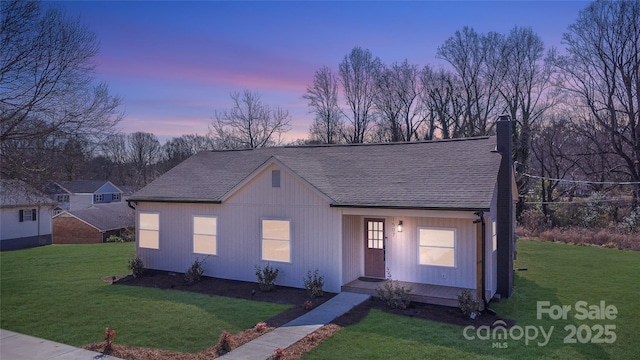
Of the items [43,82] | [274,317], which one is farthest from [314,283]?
[43,82]

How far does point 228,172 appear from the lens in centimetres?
1659

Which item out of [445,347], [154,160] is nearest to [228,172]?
[445,347]

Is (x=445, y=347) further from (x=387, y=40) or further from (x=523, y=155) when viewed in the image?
(x=523, y=155)

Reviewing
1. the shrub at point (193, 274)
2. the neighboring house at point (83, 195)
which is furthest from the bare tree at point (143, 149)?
the shrub at point (193, 274)

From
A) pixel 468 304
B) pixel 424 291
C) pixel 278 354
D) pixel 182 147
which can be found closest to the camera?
pixel 278 354

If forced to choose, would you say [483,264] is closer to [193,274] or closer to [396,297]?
[396,297]

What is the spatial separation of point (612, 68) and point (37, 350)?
3460cm

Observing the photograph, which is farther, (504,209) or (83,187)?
(83,187)

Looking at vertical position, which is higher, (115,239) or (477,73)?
(477,73)

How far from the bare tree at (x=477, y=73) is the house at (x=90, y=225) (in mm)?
28519

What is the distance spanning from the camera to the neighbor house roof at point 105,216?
30188 millimetres

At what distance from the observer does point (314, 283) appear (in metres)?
12.0

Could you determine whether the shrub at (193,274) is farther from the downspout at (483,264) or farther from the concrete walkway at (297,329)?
the downspout at (483,264)

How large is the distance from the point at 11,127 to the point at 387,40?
14.3 meters
